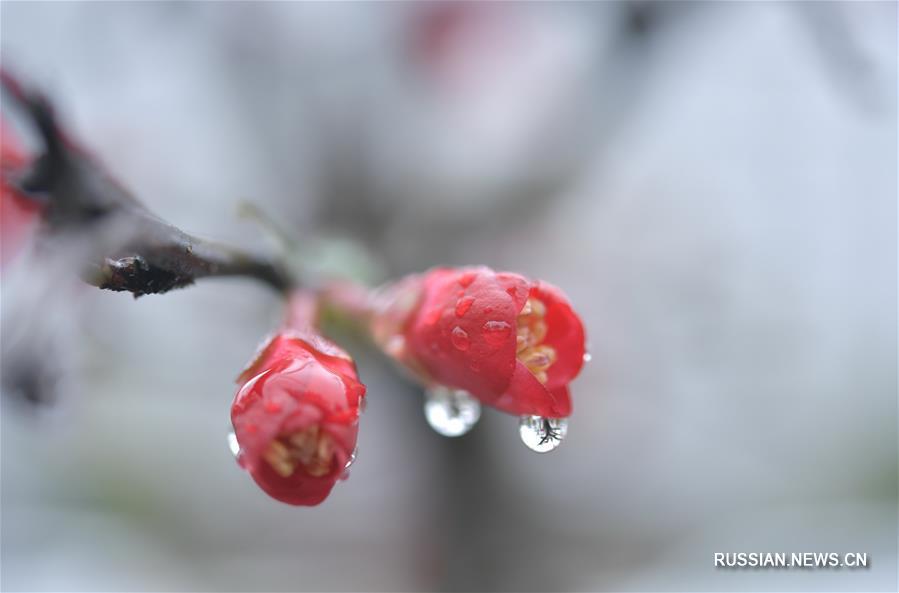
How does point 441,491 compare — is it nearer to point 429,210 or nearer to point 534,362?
point 429,210

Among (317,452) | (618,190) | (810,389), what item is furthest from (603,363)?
(317,452)

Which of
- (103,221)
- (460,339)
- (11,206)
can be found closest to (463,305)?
(460,339)

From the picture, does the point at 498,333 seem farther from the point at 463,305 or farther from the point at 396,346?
the point at 396,346

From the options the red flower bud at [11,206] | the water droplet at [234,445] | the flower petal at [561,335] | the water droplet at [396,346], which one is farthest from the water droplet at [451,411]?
the red flower bud at [11,206]

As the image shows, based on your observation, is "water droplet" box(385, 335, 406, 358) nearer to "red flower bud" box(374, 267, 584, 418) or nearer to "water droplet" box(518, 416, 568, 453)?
"red flower bud" box(374, 267, 584, 418)

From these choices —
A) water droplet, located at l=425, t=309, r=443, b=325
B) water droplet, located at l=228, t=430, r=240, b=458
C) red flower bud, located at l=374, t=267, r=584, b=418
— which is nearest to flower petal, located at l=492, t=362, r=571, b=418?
red flower bud, located at l=374, t=267, r=584, b=418
